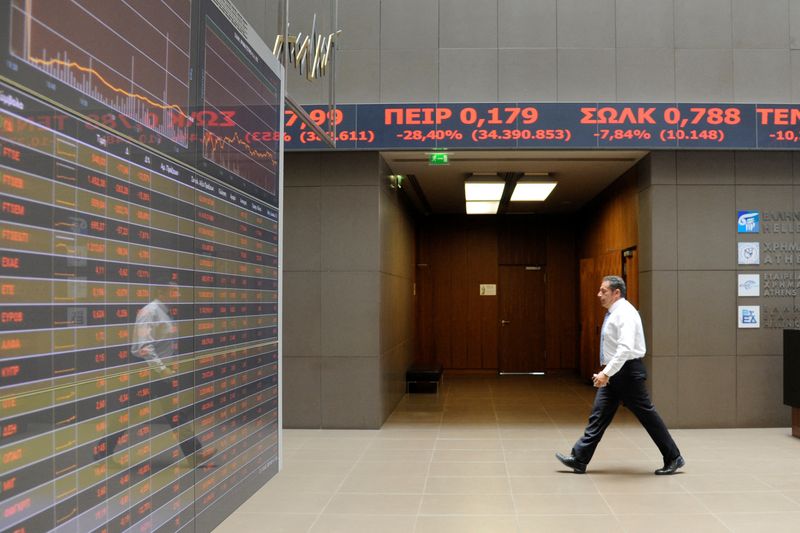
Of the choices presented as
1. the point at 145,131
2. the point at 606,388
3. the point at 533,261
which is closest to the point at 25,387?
the point at 145,131

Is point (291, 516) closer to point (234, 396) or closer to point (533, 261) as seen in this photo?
point (234, 396)

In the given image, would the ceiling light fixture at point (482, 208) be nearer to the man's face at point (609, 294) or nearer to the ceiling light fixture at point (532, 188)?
the ceiling light fixture at point (532, 188)

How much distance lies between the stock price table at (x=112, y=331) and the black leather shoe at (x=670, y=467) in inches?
181

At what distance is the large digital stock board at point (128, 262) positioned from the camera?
1.50m

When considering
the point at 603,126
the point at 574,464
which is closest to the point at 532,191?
the point at 603,126

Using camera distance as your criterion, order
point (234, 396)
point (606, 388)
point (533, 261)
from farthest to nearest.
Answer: point (533, 261) < point (606, 388) < point (234, 396)

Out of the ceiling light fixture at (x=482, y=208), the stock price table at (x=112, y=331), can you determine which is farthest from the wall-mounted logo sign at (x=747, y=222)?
the stock price table at (x=112, y=331)

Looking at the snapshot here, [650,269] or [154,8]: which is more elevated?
[154,8]

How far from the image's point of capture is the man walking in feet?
20.1

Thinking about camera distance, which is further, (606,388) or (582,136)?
(582,136)

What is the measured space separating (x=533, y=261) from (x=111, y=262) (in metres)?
13.6

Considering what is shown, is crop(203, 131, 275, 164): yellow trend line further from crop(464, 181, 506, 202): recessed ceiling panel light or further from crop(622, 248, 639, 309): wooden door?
crop(464, 181, 506, 202): recessed ceiling panel light

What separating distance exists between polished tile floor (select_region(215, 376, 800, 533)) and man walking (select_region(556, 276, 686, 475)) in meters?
0.21

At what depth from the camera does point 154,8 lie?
2.02 metres
